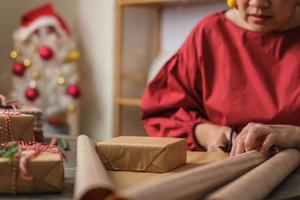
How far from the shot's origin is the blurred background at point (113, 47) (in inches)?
109

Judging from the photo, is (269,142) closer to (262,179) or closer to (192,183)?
(262,179)

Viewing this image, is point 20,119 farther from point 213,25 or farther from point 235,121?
point 213,25

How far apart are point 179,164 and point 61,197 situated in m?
0.23

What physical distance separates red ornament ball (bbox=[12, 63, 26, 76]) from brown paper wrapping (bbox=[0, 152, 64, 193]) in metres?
2.12

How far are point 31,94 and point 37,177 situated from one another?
208cm

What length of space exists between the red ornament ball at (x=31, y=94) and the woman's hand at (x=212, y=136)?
1.55 metres

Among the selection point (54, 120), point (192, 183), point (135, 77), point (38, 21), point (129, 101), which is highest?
point (38, 21)

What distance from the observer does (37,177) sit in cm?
70

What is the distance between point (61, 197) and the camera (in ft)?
2.28

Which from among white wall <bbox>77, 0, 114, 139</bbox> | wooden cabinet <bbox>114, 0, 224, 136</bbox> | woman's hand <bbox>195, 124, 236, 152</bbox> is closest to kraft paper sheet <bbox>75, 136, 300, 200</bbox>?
woman's hand <bbox>195, 124, 236, 152</bbox>

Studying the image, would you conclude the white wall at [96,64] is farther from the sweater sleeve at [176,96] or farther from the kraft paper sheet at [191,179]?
the kraft paper sheet at [191,179]

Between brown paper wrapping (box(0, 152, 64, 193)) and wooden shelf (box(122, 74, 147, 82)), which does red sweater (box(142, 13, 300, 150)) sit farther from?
wooden shelf (box(122, 74, 147, 82))

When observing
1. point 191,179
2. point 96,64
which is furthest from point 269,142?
point 96,64

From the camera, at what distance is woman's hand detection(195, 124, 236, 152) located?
120cm
